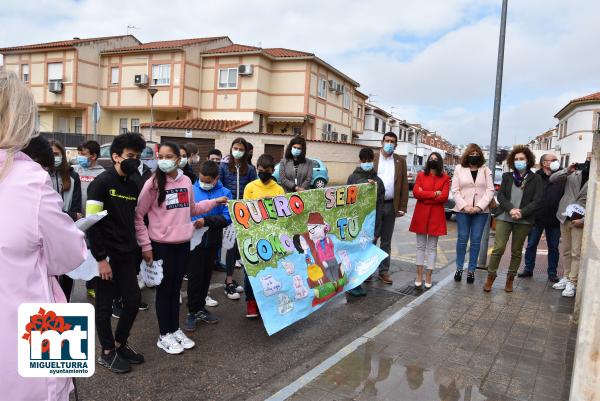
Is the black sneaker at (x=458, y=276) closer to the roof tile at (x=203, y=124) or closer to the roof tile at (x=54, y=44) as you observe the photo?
the roof tile at (x=203, y=124)

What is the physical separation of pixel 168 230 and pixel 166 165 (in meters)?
0.59

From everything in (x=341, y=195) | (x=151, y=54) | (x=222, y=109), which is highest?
(x=151, y=54)

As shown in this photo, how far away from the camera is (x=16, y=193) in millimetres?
1541

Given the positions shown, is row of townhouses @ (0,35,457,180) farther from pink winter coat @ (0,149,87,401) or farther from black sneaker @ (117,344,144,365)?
pink winter coat @ (0,149,87,401)

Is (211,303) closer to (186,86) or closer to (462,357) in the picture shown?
(462,357)

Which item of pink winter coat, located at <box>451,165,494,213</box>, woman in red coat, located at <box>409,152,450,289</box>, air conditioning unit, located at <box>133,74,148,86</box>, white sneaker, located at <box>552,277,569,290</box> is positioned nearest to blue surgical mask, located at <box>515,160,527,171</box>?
pink winter coat, located at <box>451,165,494,213</box>

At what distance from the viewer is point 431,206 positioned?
255 inches

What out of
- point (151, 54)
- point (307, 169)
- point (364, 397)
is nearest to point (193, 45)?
point (151, 54)

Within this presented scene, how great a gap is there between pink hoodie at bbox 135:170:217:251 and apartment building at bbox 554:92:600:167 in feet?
132

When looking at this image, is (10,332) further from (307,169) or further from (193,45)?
(193,45)

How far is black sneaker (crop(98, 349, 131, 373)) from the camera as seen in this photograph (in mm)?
3723

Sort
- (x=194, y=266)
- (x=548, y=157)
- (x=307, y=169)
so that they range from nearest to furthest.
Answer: (x=194, y=266) < (x=307, y=169) < (x=548, y=157)

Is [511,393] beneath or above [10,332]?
beneath

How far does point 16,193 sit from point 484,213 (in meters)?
6.41
